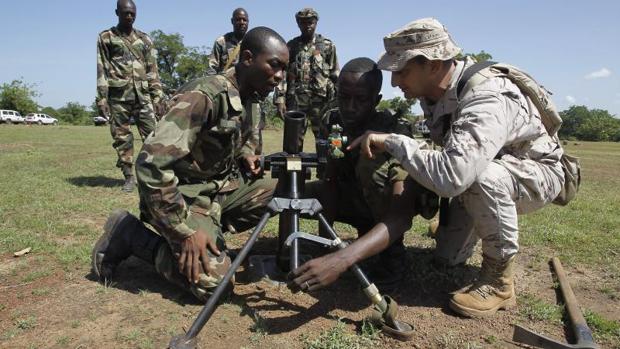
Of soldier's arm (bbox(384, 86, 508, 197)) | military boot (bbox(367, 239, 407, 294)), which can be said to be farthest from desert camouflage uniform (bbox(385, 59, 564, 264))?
military boot (bbox(367, 239, 407, 294))

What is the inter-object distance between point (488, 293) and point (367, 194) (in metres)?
1.06

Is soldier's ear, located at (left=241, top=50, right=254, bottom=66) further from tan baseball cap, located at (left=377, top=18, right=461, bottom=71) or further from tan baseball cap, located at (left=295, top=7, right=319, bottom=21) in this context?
tan baseball cap, located at (left=295, top=7, right=319, bottom=21)

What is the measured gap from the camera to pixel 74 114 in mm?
72625

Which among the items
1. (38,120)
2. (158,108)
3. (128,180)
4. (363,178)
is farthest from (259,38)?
(38,120)

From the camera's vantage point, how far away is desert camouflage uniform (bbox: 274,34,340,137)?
26.7 ft

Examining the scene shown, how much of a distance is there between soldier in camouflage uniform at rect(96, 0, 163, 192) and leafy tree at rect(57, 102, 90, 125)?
217ft

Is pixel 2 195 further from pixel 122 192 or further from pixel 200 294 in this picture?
pixel 200 294

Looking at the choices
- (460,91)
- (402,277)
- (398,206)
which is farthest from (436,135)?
(402,277)

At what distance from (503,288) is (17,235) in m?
4.31

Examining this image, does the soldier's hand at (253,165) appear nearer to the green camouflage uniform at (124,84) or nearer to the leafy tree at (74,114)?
the green camouflage uniform at (124,84)

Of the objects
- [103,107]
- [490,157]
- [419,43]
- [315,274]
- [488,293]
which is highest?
[419,43]

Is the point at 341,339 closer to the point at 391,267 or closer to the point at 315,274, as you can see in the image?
the point at 315,274

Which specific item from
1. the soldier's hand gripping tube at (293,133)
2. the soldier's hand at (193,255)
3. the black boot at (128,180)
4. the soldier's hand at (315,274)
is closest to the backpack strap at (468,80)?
the soldier's hand gripping tube at (293,133)

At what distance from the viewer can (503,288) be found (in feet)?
10.3
